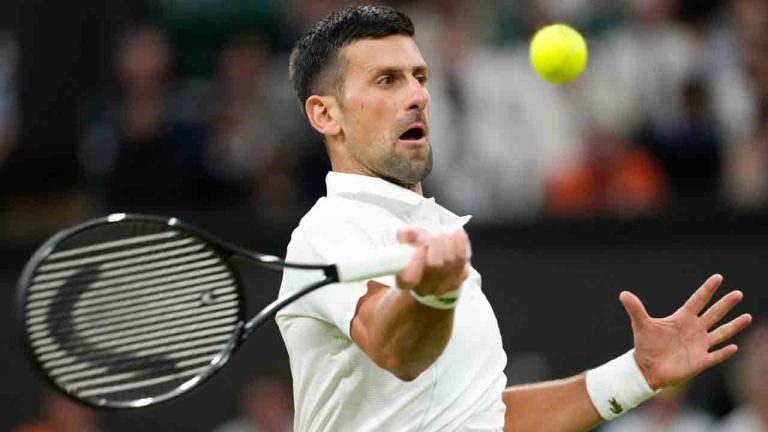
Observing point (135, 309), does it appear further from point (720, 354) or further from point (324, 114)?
point (720, 354)

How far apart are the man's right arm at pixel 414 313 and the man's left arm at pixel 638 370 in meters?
0.93

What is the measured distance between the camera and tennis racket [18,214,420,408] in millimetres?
4312

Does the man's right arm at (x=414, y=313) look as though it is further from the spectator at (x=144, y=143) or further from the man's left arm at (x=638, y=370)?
the spectator at (x=144, y=143)

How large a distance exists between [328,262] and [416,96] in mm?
712

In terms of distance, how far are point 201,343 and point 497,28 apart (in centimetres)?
660

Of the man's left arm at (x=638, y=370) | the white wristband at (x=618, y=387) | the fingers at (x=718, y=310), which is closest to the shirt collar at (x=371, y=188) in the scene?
the man's left arm at (x=638, y=370)

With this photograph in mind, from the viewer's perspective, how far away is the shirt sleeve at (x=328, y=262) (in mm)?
4566

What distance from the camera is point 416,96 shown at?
506 cm

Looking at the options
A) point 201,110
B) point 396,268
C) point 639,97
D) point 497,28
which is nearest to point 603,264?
point 639,97

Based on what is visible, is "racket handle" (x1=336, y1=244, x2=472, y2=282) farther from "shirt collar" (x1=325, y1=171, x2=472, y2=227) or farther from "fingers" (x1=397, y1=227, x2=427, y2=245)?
"shirt collar" (x1=325, y1=171, x2=472, y2=227)

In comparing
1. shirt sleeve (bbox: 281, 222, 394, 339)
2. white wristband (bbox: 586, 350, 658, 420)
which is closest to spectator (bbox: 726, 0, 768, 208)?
white wristband (bbox: 586, 350, 658, 420)

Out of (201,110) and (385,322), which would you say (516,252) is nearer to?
(201,110)

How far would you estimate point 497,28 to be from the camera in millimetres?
10797

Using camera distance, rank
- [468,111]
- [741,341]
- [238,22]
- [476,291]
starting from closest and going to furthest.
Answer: [476,291] < [741,341] < [468,111] < [238,22]
